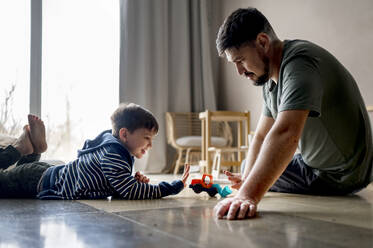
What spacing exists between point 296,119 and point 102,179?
0.83 metres

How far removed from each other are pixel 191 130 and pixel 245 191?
3.80m

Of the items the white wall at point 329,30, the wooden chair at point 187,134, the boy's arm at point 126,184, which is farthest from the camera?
the wooden chair at point 187,134

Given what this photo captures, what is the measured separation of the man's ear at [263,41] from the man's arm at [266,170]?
346 mm

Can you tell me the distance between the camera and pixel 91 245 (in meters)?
0.82

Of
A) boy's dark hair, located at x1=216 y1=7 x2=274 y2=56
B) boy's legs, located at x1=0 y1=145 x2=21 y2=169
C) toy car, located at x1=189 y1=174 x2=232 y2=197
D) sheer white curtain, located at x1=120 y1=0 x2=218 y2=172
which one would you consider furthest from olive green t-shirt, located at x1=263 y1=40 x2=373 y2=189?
sheer white curtain, located at x1=120 y1=0 x2=218 y2=172

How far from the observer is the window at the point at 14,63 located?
392 centimetres

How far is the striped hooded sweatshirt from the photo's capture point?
159 cm

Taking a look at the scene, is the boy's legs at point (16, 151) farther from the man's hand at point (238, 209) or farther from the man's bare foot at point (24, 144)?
the man's hand at point (238, 209)

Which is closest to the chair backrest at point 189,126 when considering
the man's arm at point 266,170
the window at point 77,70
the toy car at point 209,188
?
the window at point 77,70

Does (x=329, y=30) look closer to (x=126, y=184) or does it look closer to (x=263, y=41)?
(x=263, y=41)

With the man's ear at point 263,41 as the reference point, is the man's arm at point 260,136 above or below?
below

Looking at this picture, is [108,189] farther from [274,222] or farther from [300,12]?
[300,12]

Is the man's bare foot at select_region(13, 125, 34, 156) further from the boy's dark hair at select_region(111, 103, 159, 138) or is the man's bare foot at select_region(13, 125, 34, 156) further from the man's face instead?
the man's face

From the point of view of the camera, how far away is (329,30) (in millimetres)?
3783
